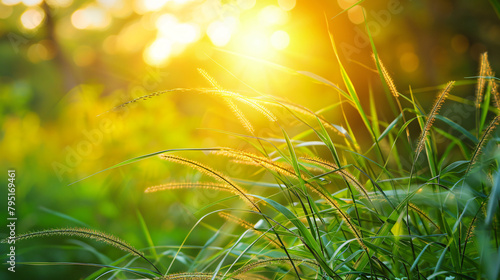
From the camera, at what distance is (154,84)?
2.53m

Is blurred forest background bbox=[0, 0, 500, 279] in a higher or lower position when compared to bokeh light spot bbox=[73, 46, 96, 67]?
lower

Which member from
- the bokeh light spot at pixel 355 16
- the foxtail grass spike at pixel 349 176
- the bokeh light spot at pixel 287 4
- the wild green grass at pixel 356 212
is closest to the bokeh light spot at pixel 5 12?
the bokeh light spot at pixel 287 4

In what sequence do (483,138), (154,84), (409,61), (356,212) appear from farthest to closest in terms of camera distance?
(409,61) → (154,84) → (356,212) → (483,138)

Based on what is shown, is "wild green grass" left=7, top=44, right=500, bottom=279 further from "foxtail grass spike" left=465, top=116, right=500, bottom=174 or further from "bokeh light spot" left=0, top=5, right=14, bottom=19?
"bokeh light spot" left=0, top=5, right=14, bottom=19

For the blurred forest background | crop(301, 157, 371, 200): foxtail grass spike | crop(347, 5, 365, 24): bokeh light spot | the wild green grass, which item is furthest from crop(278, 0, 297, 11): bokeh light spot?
crop(301, 157, 371, 200): foxtail grass spike

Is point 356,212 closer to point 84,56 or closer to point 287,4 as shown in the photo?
point 287,4

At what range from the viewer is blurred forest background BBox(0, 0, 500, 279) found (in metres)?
1.46

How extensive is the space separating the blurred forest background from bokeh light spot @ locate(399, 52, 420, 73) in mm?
23

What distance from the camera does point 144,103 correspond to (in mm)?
2531

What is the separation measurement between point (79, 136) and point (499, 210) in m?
1.95

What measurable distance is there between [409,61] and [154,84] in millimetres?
3794

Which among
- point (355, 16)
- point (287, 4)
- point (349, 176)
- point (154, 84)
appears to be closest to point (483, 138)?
point (349, 176)

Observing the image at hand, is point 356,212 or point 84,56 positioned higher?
point 84,56

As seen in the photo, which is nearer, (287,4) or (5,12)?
(287,4)
